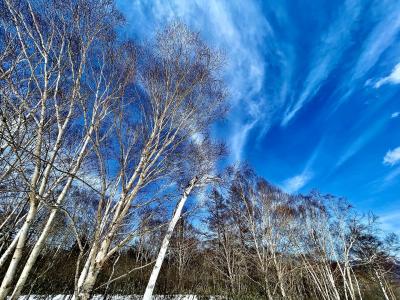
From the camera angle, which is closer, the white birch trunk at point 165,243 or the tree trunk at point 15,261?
the tree trunk at point 15,261

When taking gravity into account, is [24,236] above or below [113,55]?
below

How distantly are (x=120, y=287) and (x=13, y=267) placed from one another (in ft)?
34.1

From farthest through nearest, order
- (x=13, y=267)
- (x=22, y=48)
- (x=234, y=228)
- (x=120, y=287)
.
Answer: (x=234, y=228) < (x=120, y=287) < (x=22, y=48) < (x=13, y=267)

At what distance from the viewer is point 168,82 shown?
5457 millimetres

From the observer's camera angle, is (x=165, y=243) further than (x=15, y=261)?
Yes

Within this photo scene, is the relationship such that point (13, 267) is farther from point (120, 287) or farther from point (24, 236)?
point (120, 287)

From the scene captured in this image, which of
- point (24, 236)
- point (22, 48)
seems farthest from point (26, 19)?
point (24, 236)

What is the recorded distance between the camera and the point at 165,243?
510cm

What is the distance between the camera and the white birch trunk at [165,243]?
15.7ft

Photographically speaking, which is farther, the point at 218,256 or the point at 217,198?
the point at 217,198

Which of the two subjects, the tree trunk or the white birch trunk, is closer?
the tree trunk

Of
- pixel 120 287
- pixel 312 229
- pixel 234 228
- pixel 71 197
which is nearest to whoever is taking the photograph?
pixel 71 197

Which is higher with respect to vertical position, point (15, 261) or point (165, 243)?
point (165, 243)

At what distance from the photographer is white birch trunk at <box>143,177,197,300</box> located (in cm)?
480
